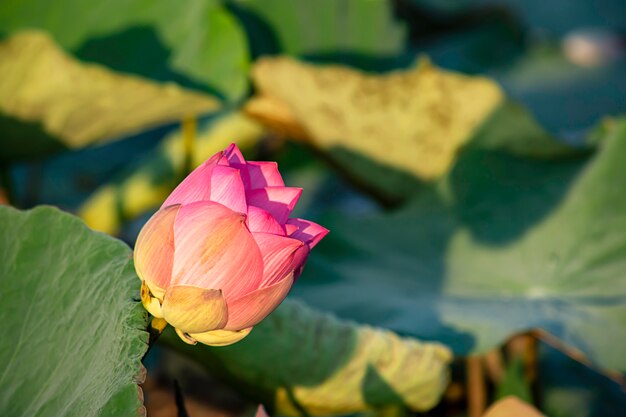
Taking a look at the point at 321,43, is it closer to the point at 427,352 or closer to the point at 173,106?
the point at 173,106

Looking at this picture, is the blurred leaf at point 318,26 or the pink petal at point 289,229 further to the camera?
the blurred leaf at point 318,26

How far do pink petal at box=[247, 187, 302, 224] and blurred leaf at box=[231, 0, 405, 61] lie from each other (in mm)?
806

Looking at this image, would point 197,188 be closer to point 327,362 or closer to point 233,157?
point 233,157

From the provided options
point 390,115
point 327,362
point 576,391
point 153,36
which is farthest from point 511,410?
point 153,36

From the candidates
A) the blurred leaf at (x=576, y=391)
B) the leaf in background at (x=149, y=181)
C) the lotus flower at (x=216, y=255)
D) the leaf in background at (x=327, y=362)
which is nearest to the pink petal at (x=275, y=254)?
the lotus flower at (x=216, y=255)

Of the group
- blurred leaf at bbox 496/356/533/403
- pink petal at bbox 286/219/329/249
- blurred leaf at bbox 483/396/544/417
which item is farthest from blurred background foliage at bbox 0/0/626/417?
pink petal at bbox 286/219/329/249

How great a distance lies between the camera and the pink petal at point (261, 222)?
0.44 metres

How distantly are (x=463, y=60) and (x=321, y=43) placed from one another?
1.82 ft

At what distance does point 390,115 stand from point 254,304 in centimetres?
75

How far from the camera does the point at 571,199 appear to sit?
1.10m

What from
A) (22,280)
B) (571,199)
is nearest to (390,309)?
(571,199)

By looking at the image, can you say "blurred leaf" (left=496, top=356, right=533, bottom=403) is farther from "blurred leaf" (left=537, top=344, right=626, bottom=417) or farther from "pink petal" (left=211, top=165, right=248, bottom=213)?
"pink petal" (left=211, top=165, right=248, bottom=213)

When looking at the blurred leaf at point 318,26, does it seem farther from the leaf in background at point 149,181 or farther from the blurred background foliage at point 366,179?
the leaf in background at point 149,181

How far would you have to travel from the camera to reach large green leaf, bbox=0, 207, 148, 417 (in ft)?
1.52
